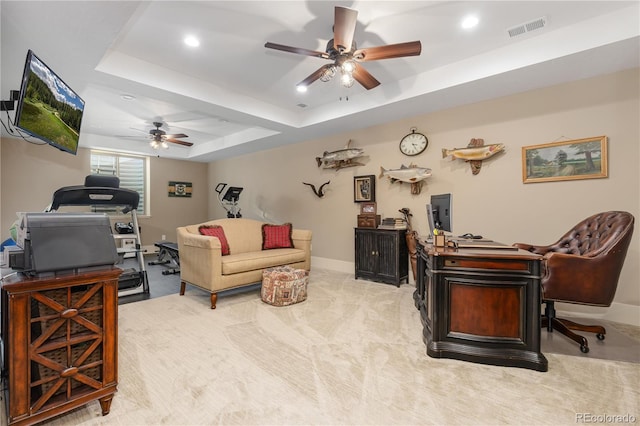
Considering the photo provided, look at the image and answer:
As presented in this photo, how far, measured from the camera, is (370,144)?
4977 millimetres

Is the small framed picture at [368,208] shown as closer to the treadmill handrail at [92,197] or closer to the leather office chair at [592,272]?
the leather office chair at [592,272]

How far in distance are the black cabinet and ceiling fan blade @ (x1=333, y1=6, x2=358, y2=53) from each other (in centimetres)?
263

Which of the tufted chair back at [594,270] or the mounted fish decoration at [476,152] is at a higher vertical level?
the mounted fish decoration at [476,152]

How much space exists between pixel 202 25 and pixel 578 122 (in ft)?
13.1

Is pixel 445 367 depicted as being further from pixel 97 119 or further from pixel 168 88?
pixel 97 119

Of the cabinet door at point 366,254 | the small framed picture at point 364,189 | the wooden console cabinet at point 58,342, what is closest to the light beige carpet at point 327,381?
the wooden console cabinet at point 58,342

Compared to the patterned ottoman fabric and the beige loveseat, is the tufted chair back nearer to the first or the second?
the patterned ottoman fabric

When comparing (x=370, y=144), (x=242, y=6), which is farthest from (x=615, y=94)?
(x=242, y=6)

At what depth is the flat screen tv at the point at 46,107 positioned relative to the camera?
2.17m

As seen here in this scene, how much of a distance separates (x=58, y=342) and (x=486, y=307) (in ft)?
8.60

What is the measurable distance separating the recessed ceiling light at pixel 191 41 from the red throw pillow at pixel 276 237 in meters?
2.65

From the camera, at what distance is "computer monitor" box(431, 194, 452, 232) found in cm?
278

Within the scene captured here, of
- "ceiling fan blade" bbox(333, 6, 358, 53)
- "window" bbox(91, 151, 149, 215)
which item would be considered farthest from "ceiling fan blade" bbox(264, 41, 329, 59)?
"window" bbox(91, 151, 149, 215)

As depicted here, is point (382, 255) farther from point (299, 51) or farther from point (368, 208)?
point (299, 51)
